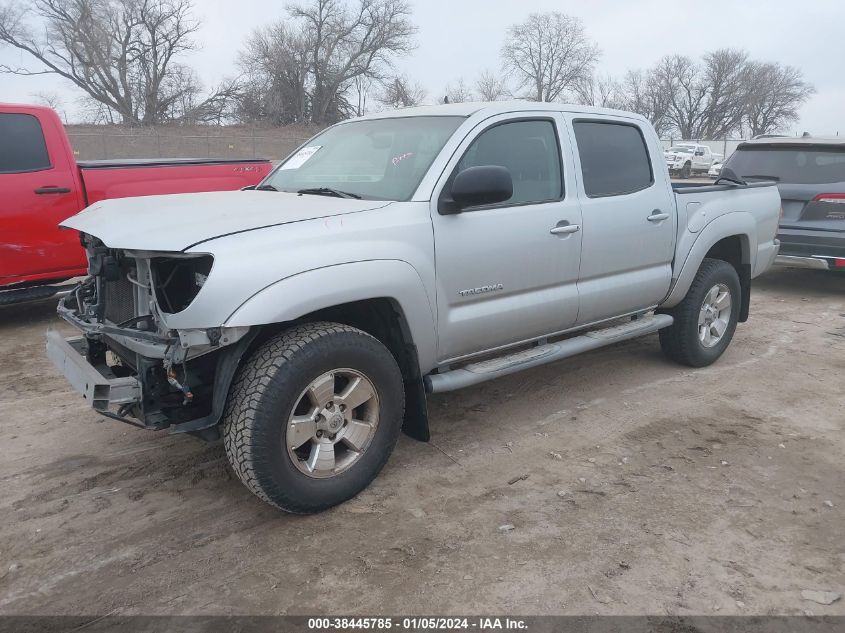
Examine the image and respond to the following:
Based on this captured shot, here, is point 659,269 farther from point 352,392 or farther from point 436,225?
point 352,392

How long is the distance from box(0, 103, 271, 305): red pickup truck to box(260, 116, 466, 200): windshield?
2928mm

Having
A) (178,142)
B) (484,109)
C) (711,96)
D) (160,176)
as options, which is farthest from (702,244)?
(711,96)

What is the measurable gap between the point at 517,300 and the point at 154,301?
197cm

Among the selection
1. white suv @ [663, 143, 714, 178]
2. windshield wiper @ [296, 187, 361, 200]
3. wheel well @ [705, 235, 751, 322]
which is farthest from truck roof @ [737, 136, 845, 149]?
white suv @ [663, 143, 714, 178]

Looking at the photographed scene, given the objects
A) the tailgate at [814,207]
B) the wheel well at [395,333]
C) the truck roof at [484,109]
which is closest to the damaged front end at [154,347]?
the wheel well at [395,333]

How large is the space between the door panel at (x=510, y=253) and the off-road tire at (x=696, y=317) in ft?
4.47

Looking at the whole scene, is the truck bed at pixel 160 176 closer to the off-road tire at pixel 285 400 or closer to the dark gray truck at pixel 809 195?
the off-road tire at pixel 285 400

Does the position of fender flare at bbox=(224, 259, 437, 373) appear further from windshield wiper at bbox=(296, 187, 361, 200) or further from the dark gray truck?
the dark gray truck

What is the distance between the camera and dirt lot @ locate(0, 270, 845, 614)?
9.02ft

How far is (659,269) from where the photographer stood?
192 inches

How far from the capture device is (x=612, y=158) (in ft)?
15.3

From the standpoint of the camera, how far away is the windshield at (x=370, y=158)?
3.78 m

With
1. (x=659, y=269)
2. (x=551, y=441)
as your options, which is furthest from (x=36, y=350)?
(x=659, y=269)

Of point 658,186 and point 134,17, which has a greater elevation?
point 134,17
